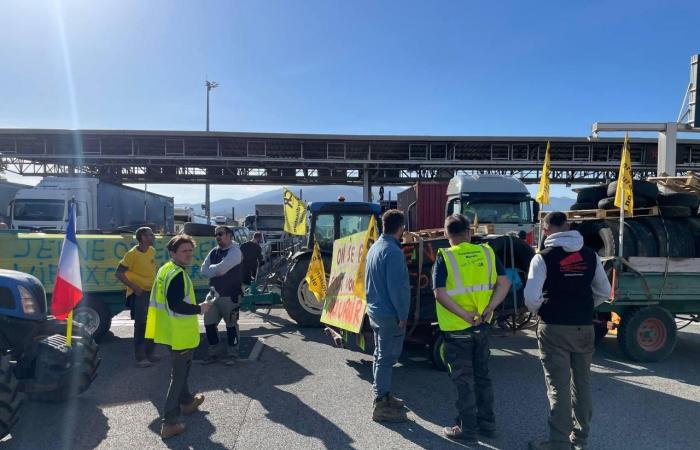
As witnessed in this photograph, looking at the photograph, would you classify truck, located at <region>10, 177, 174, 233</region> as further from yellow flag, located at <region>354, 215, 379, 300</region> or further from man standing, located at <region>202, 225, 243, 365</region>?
yellow flag, located at <region>354, 215, 379, 300</region>

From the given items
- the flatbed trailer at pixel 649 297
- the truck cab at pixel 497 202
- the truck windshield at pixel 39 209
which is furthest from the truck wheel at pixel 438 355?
the truck windshield at pixel 39 209

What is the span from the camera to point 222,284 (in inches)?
235

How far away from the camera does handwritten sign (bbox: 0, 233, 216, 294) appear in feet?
22.9

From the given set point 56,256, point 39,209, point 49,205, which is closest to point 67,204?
point 49,205

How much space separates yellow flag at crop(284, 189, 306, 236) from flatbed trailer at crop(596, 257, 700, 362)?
5.33m

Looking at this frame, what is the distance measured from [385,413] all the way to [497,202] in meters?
8.53

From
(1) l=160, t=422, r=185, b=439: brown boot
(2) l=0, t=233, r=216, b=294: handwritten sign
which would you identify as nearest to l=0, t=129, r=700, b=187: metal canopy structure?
(2) l=0, t=233, r=216, b=294: handwritten sign

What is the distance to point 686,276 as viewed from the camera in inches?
236

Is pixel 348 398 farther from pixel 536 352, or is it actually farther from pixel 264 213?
pixel 264 213

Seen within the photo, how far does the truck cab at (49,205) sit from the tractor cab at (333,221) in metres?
11.7

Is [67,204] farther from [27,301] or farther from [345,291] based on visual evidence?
[345,291]

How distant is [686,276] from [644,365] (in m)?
1.37

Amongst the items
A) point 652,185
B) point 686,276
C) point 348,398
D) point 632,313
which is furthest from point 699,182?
point 348,398

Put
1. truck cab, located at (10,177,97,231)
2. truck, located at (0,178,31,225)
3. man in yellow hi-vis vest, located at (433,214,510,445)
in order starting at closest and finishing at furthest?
man in yellow hi-vis vest, located at (433,214,510,445) < truck cab, located at (10,177,97,231) < truck, located at (0,178,31,225)
